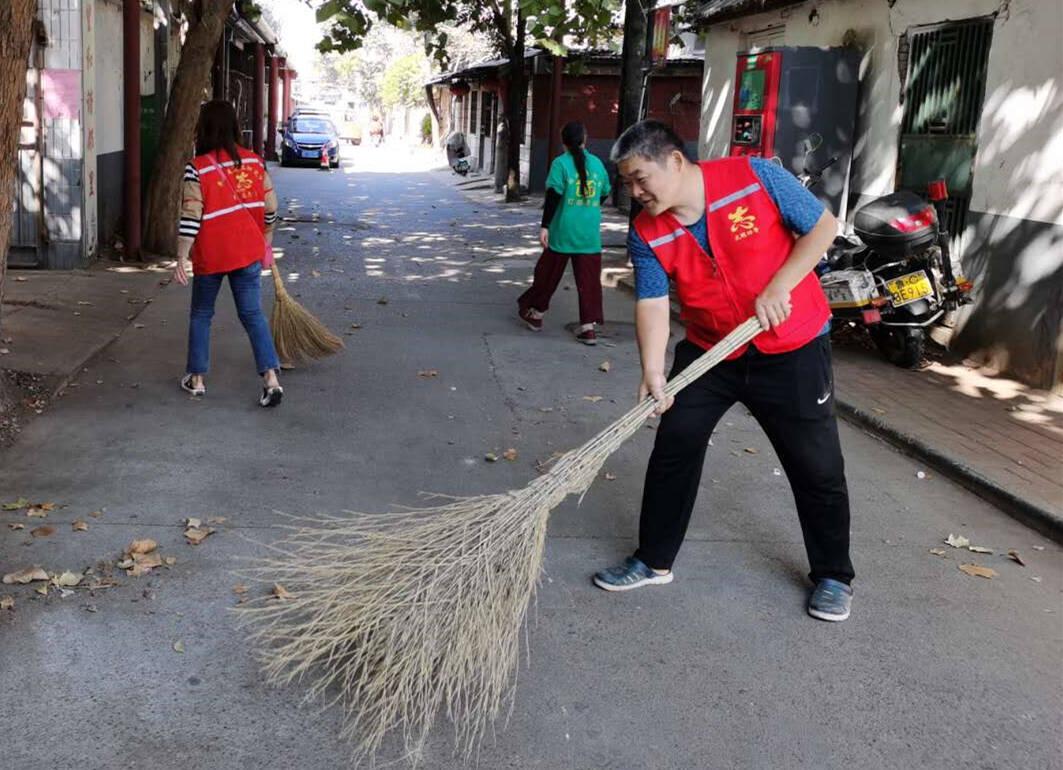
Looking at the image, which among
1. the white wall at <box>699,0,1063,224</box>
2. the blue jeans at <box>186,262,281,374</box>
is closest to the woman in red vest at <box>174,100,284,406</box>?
the blue jeans at <box>186,262,281,374</box>

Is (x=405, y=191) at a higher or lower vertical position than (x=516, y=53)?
lower

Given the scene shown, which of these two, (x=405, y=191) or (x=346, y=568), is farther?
(x=405, y=191)

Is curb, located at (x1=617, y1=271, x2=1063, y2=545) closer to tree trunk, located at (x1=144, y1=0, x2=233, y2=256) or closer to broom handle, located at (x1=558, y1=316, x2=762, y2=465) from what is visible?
broom handle, located at (x1=558, y1=316, x2=762, y2=465)

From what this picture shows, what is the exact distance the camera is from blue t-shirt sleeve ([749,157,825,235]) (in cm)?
376

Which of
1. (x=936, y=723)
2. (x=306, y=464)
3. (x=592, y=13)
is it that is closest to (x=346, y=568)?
(x=936, y=723)

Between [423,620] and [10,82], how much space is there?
4001 mm

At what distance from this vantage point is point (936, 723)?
340cm

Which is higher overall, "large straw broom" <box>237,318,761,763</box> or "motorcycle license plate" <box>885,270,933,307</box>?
"motorcycle license plate" <box>885,270,933,307</box>

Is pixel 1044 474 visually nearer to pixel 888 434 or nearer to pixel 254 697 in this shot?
pixel 888 434

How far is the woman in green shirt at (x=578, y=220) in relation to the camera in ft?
29.0

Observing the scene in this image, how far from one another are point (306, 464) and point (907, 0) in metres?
6.84

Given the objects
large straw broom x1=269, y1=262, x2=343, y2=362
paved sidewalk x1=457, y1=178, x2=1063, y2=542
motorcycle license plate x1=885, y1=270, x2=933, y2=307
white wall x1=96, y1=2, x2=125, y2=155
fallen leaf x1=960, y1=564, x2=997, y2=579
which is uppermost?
white wall x1=96, y1=2, x2=125, y2=155

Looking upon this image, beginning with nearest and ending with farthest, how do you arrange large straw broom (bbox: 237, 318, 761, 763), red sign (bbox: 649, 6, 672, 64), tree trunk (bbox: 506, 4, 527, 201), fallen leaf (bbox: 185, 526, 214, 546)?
large straw broom (bbox: 237, 318, 761, 763) → fallen leaf (bbox: 185, 526, 214, 546) → red sign (bbox: 649, 6, 672, 64) → tree trunk (bbox: 506, 4, 527, 201)

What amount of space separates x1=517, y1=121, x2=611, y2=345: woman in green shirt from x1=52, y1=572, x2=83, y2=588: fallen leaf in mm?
5348
